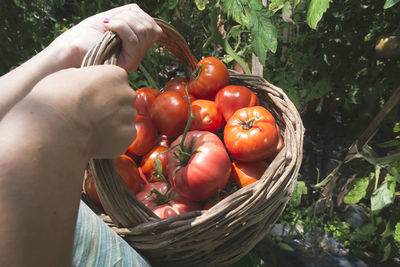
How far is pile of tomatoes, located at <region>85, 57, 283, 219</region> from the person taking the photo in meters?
0.74

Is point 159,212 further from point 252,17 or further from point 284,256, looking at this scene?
point 284,256

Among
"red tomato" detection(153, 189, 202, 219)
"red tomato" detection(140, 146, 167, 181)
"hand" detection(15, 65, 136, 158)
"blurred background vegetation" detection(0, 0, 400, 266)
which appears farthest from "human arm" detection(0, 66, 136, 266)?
"blurred background vegetation" detection(0, 0, 400, 266)

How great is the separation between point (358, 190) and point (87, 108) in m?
1.06

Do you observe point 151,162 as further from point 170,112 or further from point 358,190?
point 358,190

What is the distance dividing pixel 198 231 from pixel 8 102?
441 millimetres

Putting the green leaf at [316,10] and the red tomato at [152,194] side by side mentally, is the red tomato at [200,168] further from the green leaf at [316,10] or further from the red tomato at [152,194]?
the green leaf at [316,10]

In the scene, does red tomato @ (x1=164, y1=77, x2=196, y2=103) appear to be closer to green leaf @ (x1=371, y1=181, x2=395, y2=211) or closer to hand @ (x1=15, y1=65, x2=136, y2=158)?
hand @ (x1=15, y1=65, x2=136, y2=158)

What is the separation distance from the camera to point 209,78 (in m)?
0.96

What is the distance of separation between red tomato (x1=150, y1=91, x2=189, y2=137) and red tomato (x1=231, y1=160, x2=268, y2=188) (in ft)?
0.71

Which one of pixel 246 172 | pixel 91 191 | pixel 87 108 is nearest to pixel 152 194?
pixel 91 191

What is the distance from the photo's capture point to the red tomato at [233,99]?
0.90 m

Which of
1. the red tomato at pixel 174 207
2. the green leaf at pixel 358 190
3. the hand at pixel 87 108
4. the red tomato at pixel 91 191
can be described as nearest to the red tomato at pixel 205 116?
the red tomato at pixel 174 207

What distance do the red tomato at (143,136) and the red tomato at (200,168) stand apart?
0.13 m

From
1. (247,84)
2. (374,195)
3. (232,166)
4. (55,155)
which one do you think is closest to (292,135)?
(232,166)
